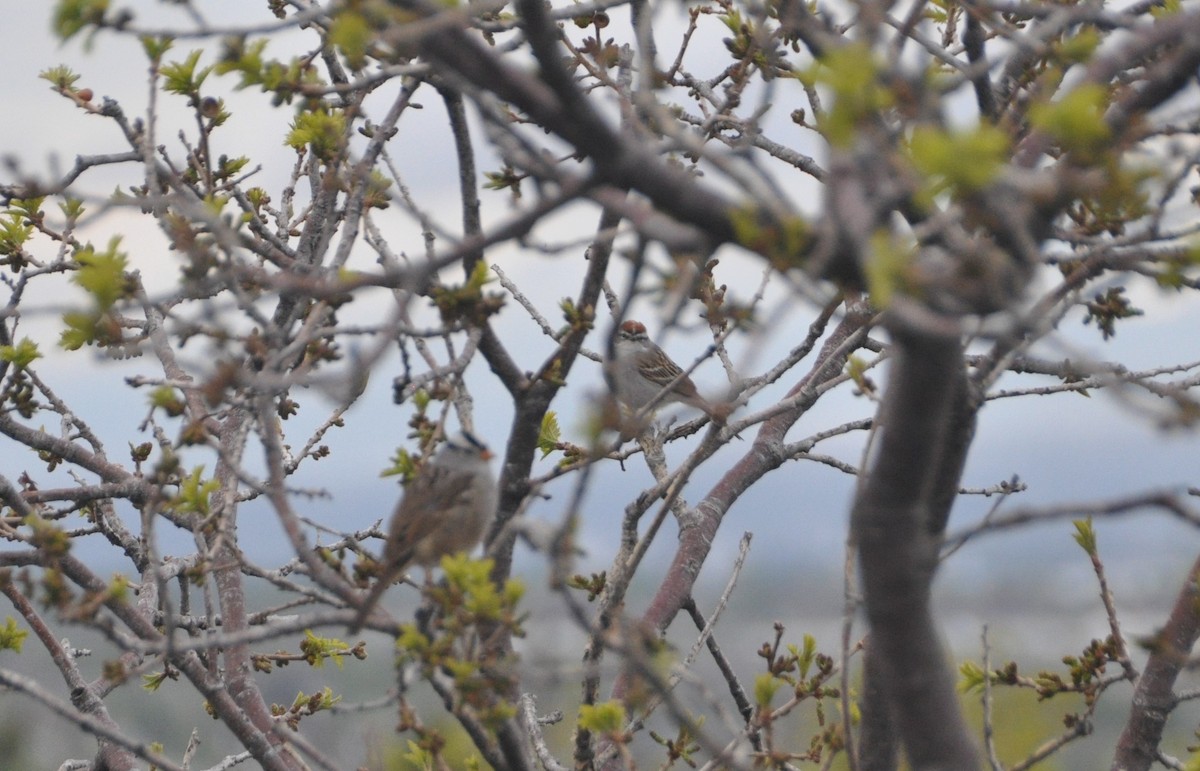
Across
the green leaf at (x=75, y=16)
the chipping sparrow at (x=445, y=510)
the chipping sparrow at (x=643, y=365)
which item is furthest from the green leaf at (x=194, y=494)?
the chipping sparrow at (x=643, y=365)

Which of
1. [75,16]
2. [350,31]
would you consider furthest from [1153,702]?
[75,16]

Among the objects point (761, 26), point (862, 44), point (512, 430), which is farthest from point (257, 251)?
point (862, 44)

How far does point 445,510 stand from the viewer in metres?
4.88

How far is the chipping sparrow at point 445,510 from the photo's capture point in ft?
13.9

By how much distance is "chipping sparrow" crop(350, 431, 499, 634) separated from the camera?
4.24 meters

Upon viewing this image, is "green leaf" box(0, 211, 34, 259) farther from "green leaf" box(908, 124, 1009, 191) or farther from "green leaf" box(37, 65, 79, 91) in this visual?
"green leaf" box(908, 124, 1009, 191)

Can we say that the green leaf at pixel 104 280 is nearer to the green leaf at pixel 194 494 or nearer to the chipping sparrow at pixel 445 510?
the green leaf at pixel 194 494

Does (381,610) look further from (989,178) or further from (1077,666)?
(1077,666)

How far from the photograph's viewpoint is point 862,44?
1936 millimetres

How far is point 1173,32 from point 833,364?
12.7 ft

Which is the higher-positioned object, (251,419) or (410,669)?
(251,419)

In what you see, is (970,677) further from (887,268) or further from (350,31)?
(350,31)

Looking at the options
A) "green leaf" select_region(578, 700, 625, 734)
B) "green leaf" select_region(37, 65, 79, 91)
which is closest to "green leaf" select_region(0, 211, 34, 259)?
"green leaf" select_region(37, 65, 79, 91)

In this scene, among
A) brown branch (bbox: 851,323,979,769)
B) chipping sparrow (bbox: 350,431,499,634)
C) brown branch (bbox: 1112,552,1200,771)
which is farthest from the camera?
brown branch (bbox: 1112,552,1200,771)
